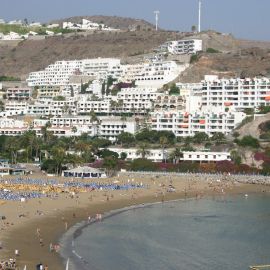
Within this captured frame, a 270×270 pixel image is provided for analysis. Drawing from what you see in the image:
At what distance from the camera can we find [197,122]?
315ft

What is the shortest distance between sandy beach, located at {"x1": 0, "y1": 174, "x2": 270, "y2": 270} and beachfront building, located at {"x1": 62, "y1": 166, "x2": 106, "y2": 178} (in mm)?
1877

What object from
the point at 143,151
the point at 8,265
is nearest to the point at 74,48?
the point at 143,151

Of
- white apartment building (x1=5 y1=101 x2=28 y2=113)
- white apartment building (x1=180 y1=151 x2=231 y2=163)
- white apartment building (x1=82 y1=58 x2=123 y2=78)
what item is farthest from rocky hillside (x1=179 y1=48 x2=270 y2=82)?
white apartment building (x1=180 y1=151 x2=231 y2=163)

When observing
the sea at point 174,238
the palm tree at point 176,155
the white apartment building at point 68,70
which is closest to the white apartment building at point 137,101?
the white apartment building at point 68,70

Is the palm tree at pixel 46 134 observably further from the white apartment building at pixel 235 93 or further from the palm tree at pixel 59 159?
the white apartment building at pixel 235 93

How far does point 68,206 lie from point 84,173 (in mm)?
20076

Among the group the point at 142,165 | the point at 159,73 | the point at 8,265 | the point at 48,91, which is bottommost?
the point at 8,265

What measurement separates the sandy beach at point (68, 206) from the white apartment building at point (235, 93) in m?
30.6

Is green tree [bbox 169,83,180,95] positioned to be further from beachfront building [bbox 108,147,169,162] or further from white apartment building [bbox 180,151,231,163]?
white apartment building [bbox 180,151,231,163]

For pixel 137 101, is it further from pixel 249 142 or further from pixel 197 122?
pixel 249 142

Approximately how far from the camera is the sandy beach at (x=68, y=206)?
36.9 metres

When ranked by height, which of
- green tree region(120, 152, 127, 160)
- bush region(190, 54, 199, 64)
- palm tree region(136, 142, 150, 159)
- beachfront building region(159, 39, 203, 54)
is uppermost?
beachfront building region(159, 39, 203, 54)

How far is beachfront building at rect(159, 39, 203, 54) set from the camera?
131 meters

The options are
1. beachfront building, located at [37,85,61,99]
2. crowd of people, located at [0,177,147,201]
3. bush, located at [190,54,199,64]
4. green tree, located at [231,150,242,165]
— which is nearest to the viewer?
crowd of people, located at [0,177,147,201]
